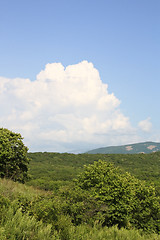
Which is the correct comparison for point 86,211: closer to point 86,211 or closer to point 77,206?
point 86,211

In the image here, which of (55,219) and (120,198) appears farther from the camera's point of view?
(120,198)

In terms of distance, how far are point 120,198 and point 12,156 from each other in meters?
12.3

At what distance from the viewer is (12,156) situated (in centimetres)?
2156

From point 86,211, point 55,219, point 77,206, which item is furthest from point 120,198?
point 55,219

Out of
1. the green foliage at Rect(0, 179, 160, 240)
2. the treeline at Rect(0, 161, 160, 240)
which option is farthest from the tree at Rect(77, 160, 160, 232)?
the green foliage at Rect(0, 179, 160, 240)

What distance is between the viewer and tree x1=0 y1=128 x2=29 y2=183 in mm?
21359

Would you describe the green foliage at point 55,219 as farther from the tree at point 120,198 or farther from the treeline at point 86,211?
the tree at point 120,198

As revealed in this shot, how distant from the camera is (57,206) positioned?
11.2 m

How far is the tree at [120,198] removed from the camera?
14.9m

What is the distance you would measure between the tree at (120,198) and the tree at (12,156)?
819cm

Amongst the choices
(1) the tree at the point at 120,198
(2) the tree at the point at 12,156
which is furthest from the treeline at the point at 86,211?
(2) the tree at the point at 12,156

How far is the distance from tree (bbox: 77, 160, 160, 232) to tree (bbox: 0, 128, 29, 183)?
819 cm

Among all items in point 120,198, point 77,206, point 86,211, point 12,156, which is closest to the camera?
point 77,206

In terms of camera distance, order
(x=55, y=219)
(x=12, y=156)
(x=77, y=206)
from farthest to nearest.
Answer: (x=12, y=156), (x=77, y=206), (x=55, y=219)
